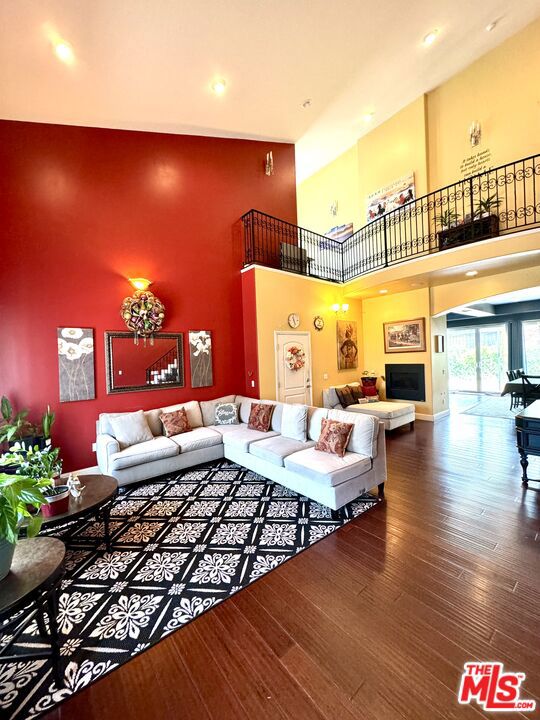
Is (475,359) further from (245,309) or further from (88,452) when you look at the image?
(88,452)

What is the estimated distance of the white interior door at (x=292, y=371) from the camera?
5797mm

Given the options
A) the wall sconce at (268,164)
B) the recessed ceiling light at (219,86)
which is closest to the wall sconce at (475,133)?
the wall sconce at (268,164)

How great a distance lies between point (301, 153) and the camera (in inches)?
319

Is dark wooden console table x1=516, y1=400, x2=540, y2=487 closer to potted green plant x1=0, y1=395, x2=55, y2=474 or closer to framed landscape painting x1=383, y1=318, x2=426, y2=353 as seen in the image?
framed landscape painting x1=383, y1=318, x2=426, y2=353

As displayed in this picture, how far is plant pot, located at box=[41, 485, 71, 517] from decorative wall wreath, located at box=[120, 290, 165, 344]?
278 centimetres

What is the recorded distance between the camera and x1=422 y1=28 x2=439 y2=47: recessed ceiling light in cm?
484

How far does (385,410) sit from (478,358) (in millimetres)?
7265

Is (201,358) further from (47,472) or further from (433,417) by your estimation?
(433,417)

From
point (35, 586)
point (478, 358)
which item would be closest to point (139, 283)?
point (35, 586)

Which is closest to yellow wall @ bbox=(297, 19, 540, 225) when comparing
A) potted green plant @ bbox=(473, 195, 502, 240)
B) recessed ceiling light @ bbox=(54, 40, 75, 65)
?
potted green plant @ bbox=(473, 195, 502, 240)

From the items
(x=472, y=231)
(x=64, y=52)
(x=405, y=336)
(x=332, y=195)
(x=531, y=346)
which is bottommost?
(x=531, y=346)

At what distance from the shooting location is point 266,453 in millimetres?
3570

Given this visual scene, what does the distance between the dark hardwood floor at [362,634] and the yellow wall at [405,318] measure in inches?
164

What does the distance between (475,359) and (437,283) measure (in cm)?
590
